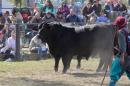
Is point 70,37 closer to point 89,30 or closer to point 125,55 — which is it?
point 89,30

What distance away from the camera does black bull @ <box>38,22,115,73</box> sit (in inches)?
565

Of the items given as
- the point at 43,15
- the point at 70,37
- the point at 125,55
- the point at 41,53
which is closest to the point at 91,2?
the point at 43,15

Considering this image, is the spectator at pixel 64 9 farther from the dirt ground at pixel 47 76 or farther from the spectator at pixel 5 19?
the dirt ground at pixel 47 76

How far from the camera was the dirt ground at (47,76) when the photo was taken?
1173 centimetres

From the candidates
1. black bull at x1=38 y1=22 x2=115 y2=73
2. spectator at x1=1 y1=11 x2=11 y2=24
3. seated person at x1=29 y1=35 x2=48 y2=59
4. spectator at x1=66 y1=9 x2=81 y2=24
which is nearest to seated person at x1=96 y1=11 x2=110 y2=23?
spectator at x1=66 y1=9 x2=81 y2=24

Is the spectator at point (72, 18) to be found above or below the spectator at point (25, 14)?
above

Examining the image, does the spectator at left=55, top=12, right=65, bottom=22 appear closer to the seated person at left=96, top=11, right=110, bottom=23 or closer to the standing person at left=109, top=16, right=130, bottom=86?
the seated person at left=96, top=11, right=110, bottom=23

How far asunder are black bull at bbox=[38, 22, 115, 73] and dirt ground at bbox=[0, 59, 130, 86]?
596 millimetres

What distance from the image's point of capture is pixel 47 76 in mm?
13047

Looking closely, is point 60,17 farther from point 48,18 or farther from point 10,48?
point 10,48

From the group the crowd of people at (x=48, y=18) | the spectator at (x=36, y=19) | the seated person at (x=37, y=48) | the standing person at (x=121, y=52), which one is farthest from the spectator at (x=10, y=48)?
the standing person at (x=121, y=52)

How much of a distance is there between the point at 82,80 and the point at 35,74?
1716 millimetres

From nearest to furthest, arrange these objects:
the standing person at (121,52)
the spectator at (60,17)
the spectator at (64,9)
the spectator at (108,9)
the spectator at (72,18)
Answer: the standing person at (121,52), the spectator at (72,18), the spectator at (60,17), the spectator at (108,9), the spectator at (64,9)

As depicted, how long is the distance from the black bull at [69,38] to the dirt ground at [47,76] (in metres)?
0.60
